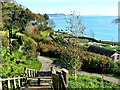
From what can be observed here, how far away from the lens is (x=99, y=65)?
41.3 m

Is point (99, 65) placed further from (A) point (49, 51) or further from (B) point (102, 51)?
(A) point (49, 51)

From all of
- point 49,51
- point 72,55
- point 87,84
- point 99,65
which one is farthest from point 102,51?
point 87,84

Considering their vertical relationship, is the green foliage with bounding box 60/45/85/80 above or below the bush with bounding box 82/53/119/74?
above

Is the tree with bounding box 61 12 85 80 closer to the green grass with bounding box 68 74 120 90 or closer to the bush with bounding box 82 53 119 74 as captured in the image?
the green grass with bounding box 68 74 120 90

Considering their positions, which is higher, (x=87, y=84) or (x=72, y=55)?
(x=72, y=55)

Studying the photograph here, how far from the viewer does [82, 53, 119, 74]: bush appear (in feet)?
131

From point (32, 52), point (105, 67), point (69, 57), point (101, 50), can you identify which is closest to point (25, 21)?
point (101, 50)

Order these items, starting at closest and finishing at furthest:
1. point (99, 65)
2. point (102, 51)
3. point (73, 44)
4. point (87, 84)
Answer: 1. point (87, 84)
2. point (73, 44)
3. point (99, 65)
4. point (102, 51)

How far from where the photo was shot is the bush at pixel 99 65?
Result: 40.0 metres

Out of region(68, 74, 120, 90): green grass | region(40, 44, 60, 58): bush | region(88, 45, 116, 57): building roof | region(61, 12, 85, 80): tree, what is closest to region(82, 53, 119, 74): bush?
region(88, 45, 116, 57): building roof

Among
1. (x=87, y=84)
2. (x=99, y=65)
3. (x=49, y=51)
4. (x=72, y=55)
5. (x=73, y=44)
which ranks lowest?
(x=99, y=65)

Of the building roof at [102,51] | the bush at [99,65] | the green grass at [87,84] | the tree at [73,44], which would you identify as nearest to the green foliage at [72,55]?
the tree at [73,44]

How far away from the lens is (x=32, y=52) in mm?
43562

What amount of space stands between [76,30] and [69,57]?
99.7 inches
